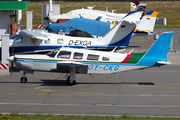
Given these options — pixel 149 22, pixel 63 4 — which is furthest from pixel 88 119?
pixel 63 4

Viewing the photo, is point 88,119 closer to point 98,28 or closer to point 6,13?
point 98,28

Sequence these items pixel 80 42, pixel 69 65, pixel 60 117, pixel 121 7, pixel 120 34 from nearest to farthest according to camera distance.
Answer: pixel 60 117 < pixel 69 65 < pixel 80 42 < pixel 120 34 < pixel 121 7

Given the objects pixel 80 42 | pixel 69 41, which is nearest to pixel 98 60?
pixel 80 42

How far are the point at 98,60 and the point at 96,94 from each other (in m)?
2.22

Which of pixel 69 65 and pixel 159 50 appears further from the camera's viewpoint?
pixel 159 50

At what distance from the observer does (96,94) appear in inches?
583

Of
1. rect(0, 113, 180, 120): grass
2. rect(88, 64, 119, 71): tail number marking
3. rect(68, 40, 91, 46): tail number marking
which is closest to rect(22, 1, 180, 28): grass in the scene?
rect(68, 40, 91, 46): tail number marking

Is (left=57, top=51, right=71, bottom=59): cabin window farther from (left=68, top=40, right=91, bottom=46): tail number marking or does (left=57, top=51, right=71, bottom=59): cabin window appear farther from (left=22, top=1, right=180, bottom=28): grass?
(left=22, top=1, right=180, bottom=28): grass

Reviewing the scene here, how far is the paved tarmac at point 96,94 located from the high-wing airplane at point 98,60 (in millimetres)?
905

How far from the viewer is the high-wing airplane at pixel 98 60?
16.4 metres

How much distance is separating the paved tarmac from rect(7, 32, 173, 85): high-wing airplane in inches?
35.6

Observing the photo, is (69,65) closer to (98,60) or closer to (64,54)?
(64,54)

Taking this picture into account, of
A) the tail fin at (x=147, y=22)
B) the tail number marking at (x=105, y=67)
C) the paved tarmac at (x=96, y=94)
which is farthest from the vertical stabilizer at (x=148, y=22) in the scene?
the tail number marking at (x=105, y=67)

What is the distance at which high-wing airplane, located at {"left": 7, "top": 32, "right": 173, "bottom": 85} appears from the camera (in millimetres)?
16375
